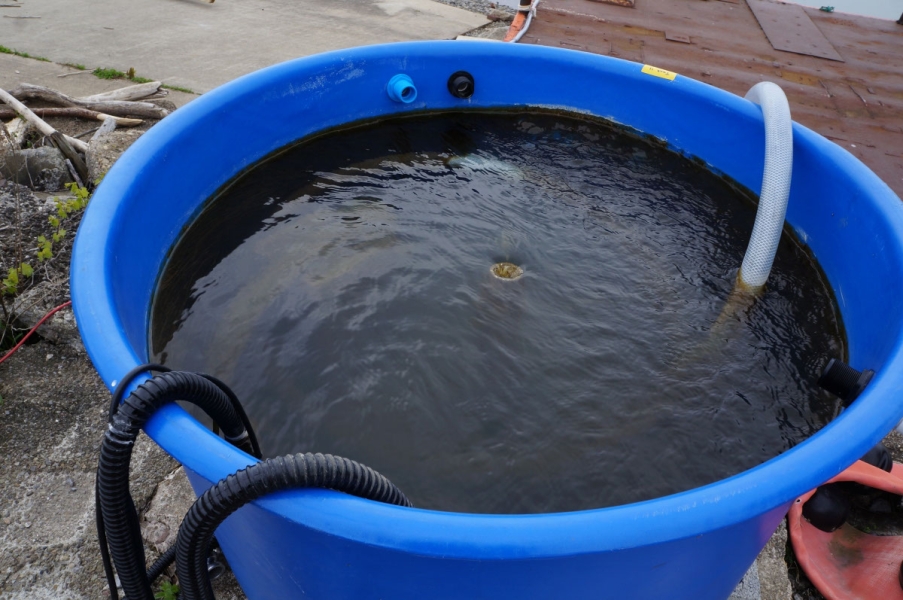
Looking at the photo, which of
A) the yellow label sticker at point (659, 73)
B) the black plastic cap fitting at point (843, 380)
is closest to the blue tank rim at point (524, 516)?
the black plastic cap fitting at point (843, 380)

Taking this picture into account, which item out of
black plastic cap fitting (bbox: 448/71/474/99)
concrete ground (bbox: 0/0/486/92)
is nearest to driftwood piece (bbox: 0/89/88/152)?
concrete ground (bbox: 0/0/486/92)

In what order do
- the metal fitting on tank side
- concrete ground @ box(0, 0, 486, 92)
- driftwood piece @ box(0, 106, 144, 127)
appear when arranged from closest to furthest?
1. the metal fitting on tank side
2. driftwood piece @ box(0, 106, 144, 127)
3. concrete ground @ box(0, 0, 486, 92)

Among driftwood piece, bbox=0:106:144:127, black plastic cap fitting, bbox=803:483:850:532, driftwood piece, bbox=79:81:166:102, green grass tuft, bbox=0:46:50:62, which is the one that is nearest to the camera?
black plastic cap fitting, bbox=803:483:850:532

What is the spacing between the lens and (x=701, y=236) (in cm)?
244

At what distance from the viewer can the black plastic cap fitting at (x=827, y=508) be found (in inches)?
70.6

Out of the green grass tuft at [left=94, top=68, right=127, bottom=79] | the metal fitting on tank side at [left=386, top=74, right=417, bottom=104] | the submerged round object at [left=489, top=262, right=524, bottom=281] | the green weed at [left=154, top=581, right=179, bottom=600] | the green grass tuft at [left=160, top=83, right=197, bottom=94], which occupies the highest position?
the metal fitting on tank side at [left=386, top=74, right=417, bottom=104]

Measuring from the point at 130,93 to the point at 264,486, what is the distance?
396cm

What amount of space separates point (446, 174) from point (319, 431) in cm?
151

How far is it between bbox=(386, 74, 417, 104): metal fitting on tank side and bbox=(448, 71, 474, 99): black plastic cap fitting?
20 centimetres

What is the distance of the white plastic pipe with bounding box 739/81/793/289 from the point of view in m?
2.14

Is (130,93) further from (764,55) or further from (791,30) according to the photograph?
(791,30)

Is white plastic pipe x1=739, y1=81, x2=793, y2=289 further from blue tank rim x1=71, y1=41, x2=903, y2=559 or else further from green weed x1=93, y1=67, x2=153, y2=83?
green weed x1=93, y1=67, x2=153, y2=83

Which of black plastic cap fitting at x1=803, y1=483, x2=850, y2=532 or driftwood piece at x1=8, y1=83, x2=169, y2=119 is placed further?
driftwood piece at x1=8, y1=83, x2=169, y2=119

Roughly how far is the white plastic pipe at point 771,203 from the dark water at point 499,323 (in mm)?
103
